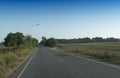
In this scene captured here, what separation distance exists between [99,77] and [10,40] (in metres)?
171

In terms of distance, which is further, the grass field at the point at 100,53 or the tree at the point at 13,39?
the tree at the point at 13,39

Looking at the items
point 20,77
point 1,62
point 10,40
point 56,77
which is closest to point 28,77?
point 20,77

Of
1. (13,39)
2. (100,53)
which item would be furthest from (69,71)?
(13,39)

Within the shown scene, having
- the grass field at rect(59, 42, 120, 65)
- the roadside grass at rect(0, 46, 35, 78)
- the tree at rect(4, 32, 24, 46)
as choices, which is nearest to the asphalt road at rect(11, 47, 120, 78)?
the roadside grass at rect(0, 46, 35, 78)

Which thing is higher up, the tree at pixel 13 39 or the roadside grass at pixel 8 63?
the tree at pixel 13 39

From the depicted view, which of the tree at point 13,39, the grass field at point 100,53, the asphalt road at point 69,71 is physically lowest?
the asphalt road at point 69,71

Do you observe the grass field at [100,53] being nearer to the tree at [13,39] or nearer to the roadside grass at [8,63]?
the roadside grass at [8,63]

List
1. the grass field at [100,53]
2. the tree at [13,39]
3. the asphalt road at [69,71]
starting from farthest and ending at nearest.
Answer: the tree at [13,39], the grass field at [100,53], the asphalt road at [69,71]

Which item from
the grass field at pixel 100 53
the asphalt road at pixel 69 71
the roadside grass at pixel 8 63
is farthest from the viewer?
the grass field at pixel 100 53

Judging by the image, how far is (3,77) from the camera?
15.9 m

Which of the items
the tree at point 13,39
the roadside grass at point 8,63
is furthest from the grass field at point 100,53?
the tree at point 13,39

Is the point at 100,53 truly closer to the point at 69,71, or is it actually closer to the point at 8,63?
the point at 8,63

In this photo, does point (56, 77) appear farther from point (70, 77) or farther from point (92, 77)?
point (92, 77)

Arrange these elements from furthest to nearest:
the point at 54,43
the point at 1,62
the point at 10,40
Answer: the point at 54,43 < the point at 10,40 < the point at 1,62
